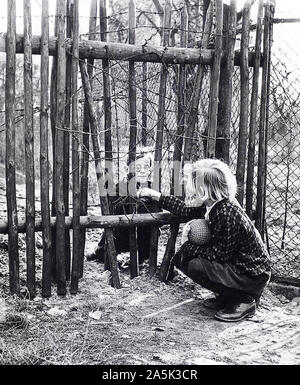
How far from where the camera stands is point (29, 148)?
147 inches

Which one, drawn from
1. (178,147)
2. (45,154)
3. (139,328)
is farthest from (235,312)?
(45,154)

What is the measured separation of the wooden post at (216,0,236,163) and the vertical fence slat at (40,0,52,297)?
1510 millimetres

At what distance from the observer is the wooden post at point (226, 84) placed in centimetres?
415

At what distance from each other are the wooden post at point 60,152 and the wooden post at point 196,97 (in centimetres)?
113

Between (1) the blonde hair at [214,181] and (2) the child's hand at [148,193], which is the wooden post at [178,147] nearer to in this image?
(2) the child's hand at [148,193]

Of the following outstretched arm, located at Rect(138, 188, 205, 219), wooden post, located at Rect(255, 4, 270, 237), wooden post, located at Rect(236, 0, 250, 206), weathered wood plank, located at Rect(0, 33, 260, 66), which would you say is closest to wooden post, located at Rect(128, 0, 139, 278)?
weathered wood plank, located at Rect(0, 33, 260, 66)

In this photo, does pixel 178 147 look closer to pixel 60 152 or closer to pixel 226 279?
pixel 60 152

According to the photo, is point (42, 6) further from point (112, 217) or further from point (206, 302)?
point (206, 302)

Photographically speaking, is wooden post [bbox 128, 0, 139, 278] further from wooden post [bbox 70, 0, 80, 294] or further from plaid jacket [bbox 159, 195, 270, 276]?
plaid jacket [bbox 159, 195, 270, 276]

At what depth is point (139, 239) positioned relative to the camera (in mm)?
4816

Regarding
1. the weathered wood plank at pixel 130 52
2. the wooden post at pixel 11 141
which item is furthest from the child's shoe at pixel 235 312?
the weathered wood plank at pixel 130 52

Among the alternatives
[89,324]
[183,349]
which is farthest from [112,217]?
[183,349]
